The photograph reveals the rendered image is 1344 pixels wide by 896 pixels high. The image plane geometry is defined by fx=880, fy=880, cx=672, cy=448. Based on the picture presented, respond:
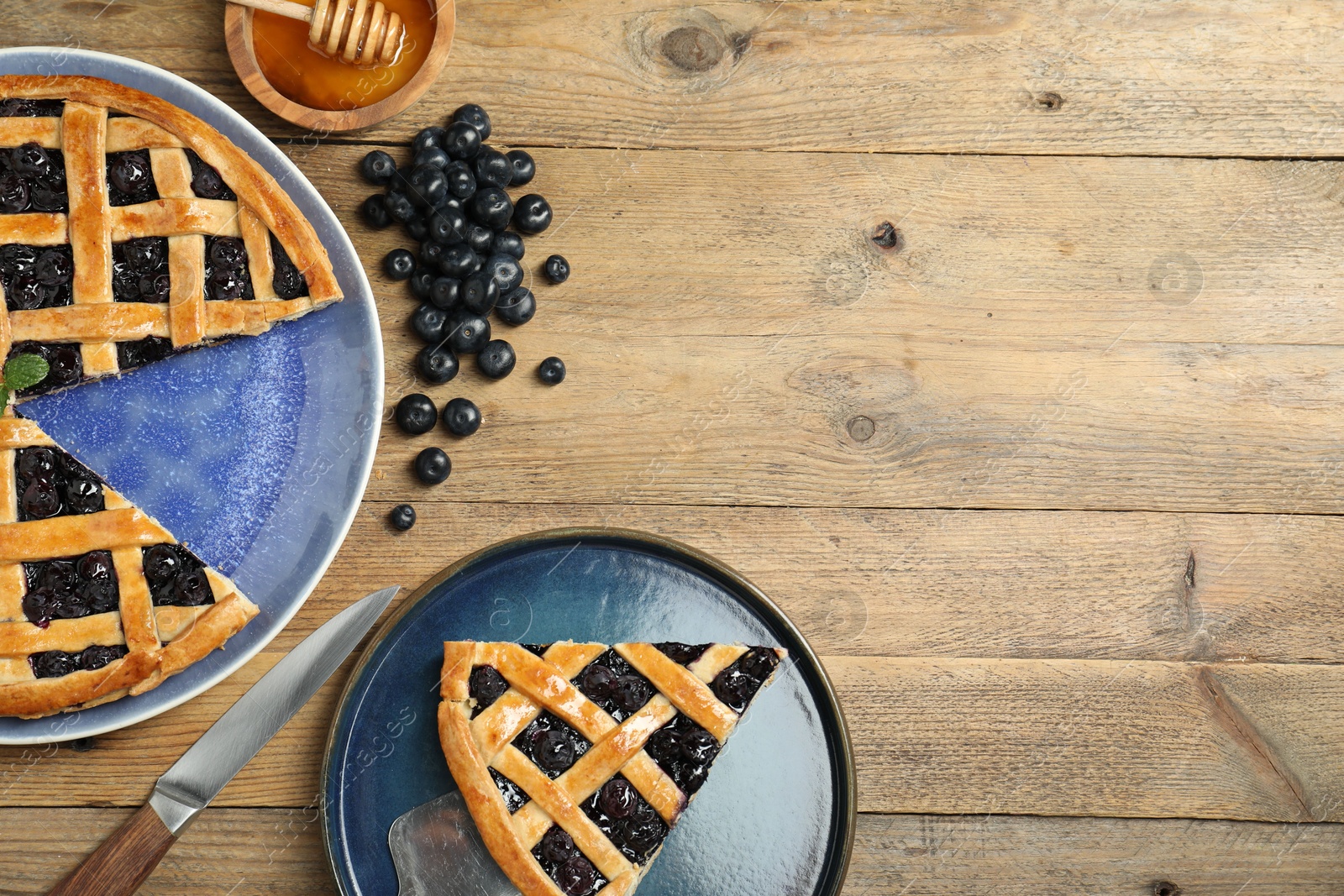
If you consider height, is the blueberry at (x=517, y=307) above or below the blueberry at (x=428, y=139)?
below

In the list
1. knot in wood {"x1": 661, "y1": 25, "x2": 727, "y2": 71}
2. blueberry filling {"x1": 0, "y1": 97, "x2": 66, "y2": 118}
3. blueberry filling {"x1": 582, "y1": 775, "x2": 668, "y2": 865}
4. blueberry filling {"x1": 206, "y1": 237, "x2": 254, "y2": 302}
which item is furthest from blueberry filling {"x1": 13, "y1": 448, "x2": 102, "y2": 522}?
knot in wood {"x1": 661, "y1": 25, "x2": 727, "y2": 71}

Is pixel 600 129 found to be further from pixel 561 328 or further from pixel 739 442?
pixel 739 442

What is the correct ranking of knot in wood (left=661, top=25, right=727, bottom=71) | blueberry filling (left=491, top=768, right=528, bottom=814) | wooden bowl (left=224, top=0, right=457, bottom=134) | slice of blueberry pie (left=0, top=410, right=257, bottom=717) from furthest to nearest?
1. knot in wood (left=661, top=25, right=727, bottom=71)
2. wooden bowl (left=224, top=0, right=457, bottom=134)
3. blueberry filling (left=491, top=768, right=528, bottom=814)
4. slice of blueberry pie (left=0, top=410, right=257, bottom=717)

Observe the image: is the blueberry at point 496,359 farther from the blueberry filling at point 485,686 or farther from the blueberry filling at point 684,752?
the blueberry filling at point 684,752

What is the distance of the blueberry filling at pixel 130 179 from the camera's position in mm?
1672

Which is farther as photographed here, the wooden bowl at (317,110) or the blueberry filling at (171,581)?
the wooden bowl at (317,110)

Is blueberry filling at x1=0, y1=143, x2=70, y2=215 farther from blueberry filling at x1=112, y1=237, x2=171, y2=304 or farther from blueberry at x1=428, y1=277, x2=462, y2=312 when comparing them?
blueberry at x1=428, y1=277, x2=462, y2=312

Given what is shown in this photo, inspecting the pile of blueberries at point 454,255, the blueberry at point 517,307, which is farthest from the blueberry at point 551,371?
the blueberry at point 517,307

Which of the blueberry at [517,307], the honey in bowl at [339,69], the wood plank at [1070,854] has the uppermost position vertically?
the honey in bowl at [339,69]

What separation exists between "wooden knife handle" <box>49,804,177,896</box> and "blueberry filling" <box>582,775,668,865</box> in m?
0.80

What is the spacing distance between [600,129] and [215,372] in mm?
967

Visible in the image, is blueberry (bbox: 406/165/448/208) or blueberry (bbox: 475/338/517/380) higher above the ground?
blueberry (bbox: 406/165/448/208)

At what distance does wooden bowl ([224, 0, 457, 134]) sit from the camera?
1.77 m

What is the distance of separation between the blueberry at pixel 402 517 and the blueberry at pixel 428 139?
2.48 ft
